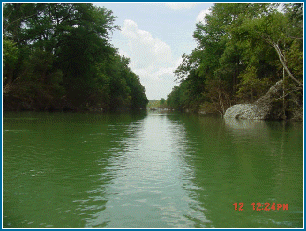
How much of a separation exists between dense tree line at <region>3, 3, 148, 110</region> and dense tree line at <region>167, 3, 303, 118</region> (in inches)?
524

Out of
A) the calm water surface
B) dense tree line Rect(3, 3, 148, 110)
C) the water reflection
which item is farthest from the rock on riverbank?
dense tree line Rect(3, 3, 148, 110)

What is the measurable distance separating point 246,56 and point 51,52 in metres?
26.4

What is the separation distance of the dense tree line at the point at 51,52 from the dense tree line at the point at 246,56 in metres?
13.3

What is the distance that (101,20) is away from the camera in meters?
49.6

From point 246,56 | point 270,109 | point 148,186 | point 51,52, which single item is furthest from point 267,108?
point 51,52

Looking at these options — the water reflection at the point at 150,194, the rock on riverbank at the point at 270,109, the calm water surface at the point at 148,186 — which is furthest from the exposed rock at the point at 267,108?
the water reflection at the point at 150,194

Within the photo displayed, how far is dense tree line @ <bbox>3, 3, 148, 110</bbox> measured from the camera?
41344mm

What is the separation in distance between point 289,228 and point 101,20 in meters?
48.5

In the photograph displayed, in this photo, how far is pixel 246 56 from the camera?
33.5 m

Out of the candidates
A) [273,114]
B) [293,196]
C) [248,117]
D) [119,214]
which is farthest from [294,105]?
[119,214]
